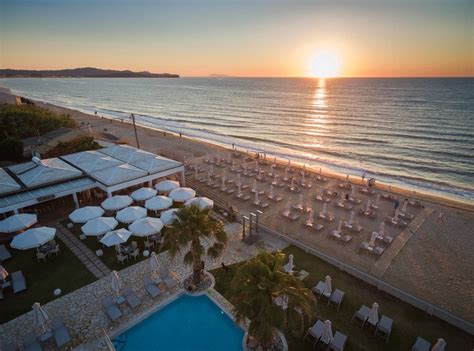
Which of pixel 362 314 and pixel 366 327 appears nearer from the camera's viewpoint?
pixel 366 327

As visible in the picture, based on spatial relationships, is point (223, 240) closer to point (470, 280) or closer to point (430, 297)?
point (430, 297)

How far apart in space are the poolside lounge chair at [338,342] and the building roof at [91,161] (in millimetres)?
18710

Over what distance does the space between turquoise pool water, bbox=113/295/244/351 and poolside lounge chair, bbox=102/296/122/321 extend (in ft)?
2.62

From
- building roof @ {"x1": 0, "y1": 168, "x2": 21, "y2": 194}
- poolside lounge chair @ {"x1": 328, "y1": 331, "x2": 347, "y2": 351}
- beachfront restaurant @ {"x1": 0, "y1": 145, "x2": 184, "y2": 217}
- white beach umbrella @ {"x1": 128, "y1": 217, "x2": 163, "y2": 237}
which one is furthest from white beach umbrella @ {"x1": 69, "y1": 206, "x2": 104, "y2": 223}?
poolside lounge chair @ {"x1": 328, "y1": 331, "x2": 347, "y2": 351}

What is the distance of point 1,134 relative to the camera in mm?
32344

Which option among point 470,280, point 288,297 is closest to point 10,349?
point 288,297

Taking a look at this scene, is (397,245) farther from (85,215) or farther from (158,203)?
(85,215)

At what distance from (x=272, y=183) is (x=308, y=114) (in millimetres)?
56699

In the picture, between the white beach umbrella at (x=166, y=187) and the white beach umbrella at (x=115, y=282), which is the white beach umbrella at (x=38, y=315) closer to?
the white beach umbrella at (x=115, y=282)

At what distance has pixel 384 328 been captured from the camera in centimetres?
1007

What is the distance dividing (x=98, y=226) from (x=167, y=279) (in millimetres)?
5180

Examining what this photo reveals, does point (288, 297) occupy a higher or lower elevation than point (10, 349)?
higher

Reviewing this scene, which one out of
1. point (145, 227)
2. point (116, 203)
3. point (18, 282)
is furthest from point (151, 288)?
point (116, 203)

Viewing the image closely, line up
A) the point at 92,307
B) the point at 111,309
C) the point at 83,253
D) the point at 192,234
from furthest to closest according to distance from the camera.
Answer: the point at 83,253
the point at 92,307
the point at 111,309
the point at 192,234
